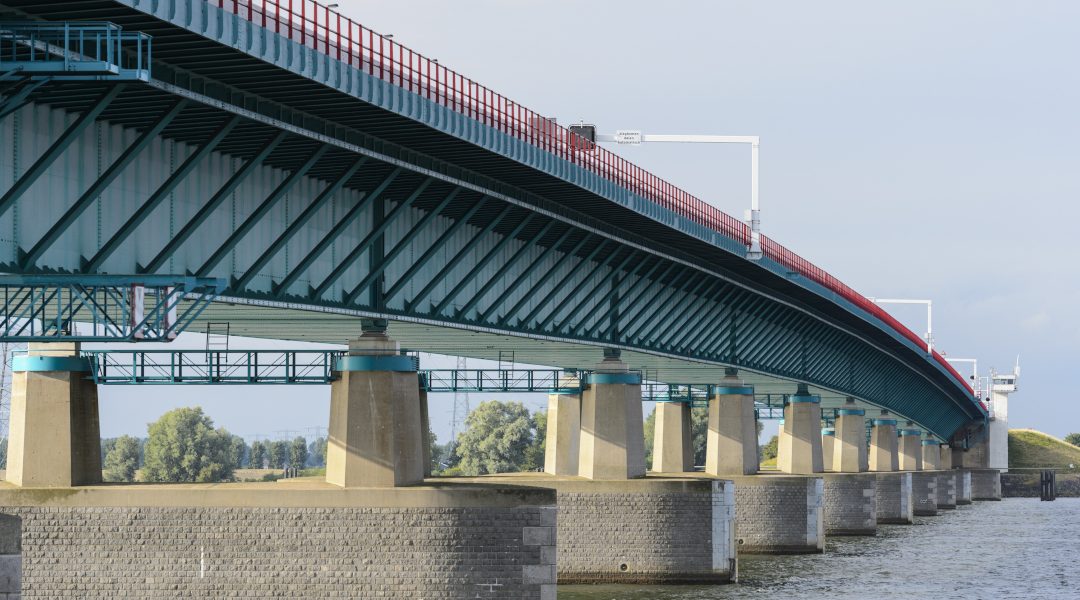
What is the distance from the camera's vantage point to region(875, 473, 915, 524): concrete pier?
427ft

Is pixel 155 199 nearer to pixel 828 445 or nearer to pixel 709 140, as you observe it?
pixel 709 140

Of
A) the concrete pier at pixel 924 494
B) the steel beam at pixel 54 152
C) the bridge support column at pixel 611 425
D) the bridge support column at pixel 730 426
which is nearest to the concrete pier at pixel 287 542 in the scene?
the steel beam at pixel 54 152

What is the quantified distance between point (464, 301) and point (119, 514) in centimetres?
1300

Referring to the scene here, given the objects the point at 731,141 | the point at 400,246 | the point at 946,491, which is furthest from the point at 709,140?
the point at 946,491

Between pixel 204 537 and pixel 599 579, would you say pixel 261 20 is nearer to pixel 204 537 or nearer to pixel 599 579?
pixel 204 537

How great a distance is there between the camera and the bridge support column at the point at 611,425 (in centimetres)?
7319

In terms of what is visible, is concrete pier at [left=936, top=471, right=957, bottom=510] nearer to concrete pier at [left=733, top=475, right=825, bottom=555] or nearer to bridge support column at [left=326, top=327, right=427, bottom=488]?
concrete pier at [left=733, top=475, right=825, bottom=555]

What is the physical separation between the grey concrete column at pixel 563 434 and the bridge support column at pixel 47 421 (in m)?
37.4

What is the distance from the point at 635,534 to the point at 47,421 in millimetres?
28129

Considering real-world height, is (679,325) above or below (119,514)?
above

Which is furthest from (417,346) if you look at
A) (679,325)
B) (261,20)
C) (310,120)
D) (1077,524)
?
(1077,524)

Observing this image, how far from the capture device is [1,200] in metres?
34.2

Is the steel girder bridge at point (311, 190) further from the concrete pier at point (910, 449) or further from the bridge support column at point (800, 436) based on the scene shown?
the concrete pier at point (910, 449)

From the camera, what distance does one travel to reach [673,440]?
94250 millimetres
